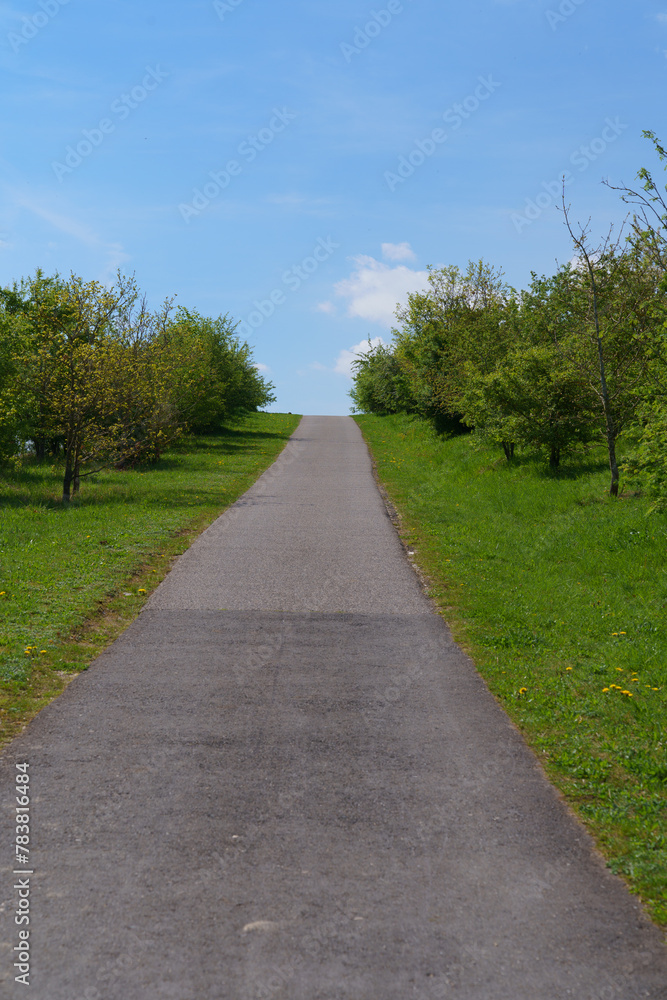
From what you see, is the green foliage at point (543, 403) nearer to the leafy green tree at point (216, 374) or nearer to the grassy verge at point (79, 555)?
the grassy verge at point (79, 555)

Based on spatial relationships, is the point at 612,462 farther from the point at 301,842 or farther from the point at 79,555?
the point at 301,842

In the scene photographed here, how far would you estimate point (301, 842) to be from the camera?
4352mm

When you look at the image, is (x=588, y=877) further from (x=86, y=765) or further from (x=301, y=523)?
(x=301, y=523)

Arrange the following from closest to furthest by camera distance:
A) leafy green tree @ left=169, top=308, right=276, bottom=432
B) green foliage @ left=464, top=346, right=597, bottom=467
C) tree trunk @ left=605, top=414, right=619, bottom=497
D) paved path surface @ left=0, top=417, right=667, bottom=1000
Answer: paved path surface @ left=0, top=417, right=667, bottom=1000, tree trunk @ left=605, top=414, right=619, bottom=497, green foliage @ left=464, top=346, right=597, bottom=467, leafy green tree @ left=169, top=308, right=276, bottom=432

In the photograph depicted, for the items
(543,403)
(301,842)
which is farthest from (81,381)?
(301,842)

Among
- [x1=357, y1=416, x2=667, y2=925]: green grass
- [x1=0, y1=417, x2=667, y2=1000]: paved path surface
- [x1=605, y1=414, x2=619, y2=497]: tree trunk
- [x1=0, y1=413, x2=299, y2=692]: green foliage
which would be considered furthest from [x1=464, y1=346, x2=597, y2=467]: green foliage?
[x1=0, y1=417, x2=667, y2=1000]: paved path surface

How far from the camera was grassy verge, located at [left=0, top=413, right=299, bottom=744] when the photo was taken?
7358 mm

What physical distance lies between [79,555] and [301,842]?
8731 mm

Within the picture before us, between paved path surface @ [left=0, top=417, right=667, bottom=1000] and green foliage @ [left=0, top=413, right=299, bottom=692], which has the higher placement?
green foliage @ [left=0, top=413, right=299, bottom=692]

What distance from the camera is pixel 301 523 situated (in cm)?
1593

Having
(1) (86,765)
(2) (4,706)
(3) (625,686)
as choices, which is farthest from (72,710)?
(3) (625,686)

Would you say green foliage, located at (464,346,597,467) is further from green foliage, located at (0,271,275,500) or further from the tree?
green foliage, located at (0,271,275,500)

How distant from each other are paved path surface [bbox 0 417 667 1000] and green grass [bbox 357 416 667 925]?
0.27 m

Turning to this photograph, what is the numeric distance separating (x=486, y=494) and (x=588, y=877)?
14.5 meters
